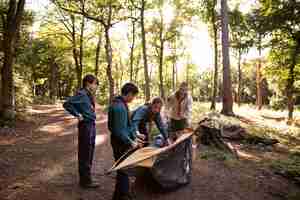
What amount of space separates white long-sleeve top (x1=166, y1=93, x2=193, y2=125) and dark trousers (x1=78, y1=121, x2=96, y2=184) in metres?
2.52

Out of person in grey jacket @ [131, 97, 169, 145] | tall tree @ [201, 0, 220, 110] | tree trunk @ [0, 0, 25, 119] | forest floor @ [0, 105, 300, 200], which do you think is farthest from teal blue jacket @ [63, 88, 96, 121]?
tall tree @ [201, 0, 220, 110]

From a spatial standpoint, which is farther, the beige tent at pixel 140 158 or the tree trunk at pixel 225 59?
the tree trunk at pixel 225 59

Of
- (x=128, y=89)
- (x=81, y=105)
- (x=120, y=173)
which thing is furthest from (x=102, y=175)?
(x=128, y=89)

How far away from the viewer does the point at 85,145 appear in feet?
17.7

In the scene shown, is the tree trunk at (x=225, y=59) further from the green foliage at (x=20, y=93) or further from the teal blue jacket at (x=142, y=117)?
the teal blue jacket at (x=142, y=117)

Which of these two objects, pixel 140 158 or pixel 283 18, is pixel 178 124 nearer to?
pixel 140 158

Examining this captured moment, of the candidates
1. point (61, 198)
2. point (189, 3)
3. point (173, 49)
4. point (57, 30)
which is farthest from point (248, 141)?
point (173, 49)

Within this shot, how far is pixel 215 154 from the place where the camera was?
866 cm

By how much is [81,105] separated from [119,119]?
1.12m

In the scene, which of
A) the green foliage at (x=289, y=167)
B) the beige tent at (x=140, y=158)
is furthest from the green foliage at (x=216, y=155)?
the beige tent at (x=140, y=158)

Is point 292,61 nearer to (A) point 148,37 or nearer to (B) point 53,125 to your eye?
(B) point 53,125

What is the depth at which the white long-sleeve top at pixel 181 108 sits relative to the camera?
23.4 feet

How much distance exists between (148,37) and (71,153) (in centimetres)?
2553

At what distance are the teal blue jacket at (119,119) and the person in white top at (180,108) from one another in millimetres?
2839
